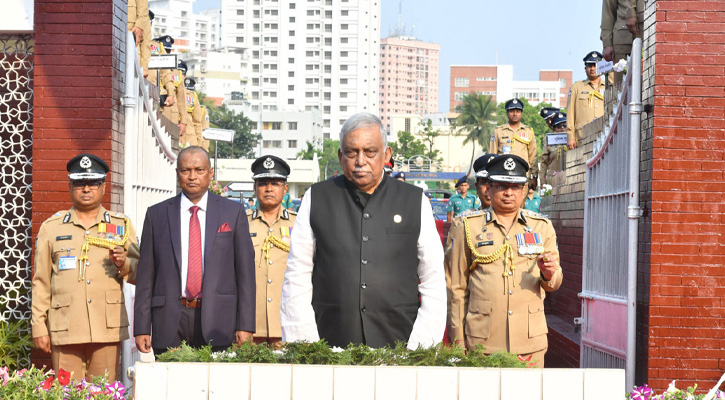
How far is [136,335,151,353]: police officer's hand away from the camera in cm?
630

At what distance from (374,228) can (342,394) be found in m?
1.13

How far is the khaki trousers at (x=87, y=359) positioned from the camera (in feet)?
23.2

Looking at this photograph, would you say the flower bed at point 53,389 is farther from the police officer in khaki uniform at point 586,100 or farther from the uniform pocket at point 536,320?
the police officer in khaki uniform at point 586,100

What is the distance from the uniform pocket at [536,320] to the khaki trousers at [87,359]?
2.90 metres

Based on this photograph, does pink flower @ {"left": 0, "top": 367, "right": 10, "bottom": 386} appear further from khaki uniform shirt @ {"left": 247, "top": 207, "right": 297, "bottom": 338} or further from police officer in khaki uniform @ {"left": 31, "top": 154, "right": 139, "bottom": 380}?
khaki uniform shirt @ {"left": 247, "top": 207, "right": 297, "bottom": 338}

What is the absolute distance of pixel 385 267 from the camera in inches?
189

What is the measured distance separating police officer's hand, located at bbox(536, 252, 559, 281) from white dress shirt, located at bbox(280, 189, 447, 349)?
169 cm

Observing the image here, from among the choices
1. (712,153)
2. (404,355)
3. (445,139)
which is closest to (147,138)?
(712,153)

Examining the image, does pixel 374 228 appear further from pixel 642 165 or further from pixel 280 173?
pixel 280 173

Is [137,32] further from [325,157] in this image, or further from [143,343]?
[325,157]

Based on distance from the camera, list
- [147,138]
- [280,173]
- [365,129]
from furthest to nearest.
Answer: [147,138]
[280,173]
[365,129]

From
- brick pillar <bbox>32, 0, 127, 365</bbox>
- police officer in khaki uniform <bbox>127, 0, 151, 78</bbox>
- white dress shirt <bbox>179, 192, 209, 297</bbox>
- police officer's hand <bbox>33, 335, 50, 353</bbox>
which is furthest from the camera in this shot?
police officer in khaki uniform <bbox>127, 0, 151, 78</bbox>

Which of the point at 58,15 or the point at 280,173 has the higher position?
the point at 58,15

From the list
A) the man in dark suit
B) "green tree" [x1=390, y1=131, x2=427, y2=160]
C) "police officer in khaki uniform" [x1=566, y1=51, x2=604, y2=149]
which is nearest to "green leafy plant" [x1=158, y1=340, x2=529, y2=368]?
the man in dark suit
